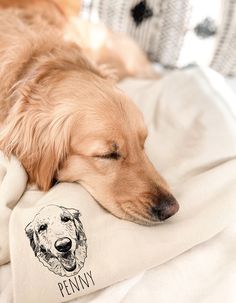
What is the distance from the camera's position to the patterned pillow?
2152 millimetres

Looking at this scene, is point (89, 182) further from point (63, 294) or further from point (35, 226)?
point (63, 294)

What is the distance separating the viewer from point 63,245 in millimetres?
1302

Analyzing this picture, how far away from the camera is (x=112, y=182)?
1.40 meters

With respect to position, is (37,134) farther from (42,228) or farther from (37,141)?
(42,228)

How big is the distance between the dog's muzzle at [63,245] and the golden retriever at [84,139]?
0.18m

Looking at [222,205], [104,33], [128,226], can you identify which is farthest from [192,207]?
[104,33]

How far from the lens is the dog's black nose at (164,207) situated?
135 cm

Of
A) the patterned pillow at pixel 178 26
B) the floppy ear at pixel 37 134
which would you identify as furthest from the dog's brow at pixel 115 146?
the patterned pillow at pixel 178 26

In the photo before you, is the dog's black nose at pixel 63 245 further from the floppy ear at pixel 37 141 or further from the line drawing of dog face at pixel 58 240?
the floppy ear at pixel 37 141

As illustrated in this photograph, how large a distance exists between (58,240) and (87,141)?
0.32m

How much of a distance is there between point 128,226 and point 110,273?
6.3 inches

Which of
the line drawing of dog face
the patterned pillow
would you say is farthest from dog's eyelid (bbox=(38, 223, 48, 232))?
the patterned pillow

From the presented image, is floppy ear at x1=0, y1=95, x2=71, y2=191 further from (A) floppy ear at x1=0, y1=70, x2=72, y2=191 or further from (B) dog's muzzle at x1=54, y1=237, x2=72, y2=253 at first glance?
(B) dog's muzzle at x1=54, y1=237, x2=72, y2=253

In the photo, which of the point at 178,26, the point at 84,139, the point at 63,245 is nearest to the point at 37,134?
the point at 84,139
